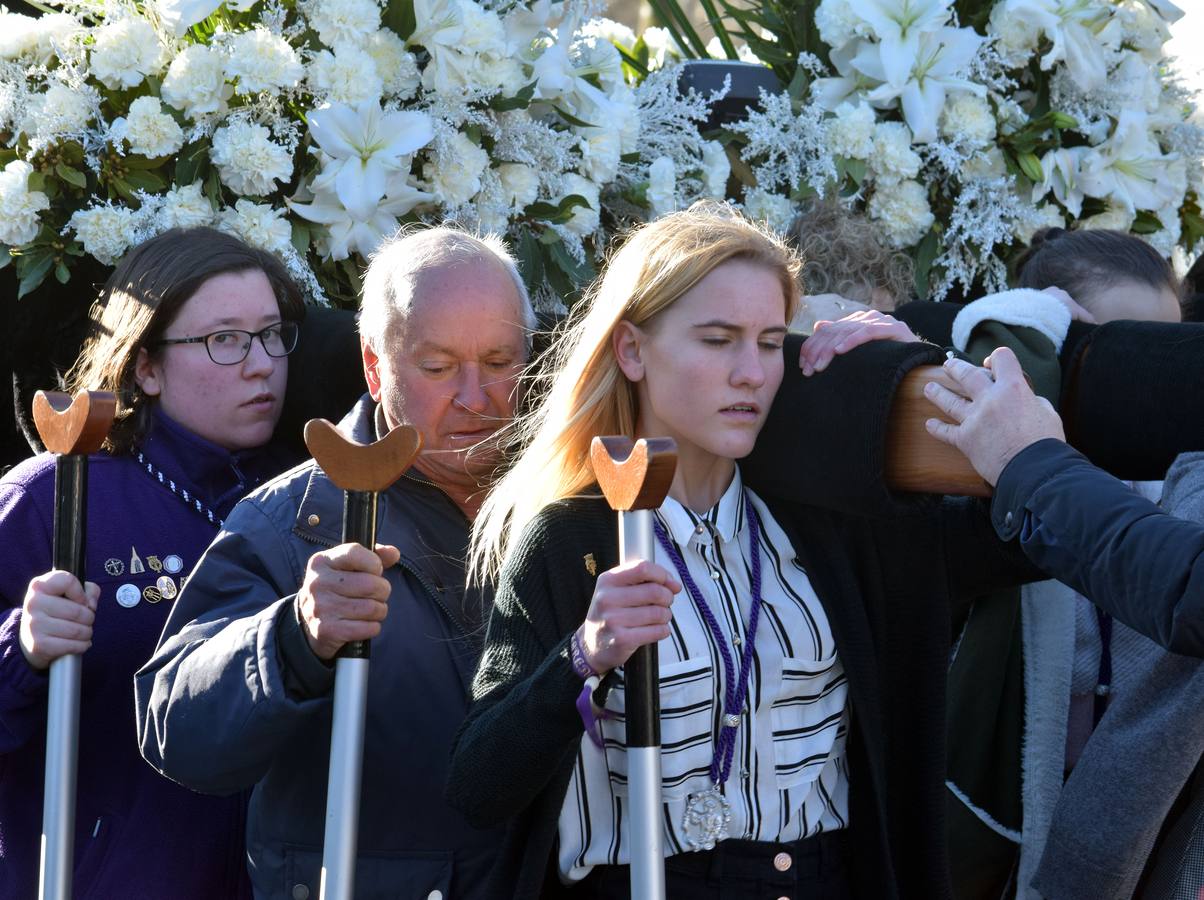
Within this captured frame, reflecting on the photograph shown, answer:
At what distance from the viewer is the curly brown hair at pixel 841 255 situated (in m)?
3.42

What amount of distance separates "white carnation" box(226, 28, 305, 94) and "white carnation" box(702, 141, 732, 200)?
1.08 metres

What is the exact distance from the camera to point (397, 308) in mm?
2512

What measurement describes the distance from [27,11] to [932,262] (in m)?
2.34

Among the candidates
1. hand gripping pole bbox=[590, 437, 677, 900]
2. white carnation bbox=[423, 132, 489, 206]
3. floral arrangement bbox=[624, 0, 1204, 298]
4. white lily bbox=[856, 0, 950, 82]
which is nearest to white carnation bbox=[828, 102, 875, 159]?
floral arrangement bbox=[624, 0, 1204, 298]

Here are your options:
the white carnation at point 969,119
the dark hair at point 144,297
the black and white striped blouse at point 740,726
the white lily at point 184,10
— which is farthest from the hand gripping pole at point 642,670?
the white carnation at point 969,119

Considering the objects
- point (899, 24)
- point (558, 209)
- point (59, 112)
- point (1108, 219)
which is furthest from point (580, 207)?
point (1108, 219)

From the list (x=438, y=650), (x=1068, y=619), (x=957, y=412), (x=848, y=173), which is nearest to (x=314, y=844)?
(x=438, y=650)

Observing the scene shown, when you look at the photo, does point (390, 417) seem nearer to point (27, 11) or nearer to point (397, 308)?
point (397, 308)

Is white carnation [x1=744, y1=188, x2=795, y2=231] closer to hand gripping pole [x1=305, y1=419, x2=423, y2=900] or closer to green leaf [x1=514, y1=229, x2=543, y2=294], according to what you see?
green leaf [x1=514, y1=229, x2=543, y2=294]

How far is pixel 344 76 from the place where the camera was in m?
3.00

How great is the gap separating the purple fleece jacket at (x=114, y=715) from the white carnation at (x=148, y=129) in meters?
0.63

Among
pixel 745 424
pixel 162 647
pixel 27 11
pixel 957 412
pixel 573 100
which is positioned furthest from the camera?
pixel 27 11

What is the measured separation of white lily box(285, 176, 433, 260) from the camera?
3.12 meters

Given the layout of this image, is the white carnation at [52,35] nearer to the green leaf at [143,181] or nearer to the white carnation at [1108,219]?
the green leaf at [143,181]
